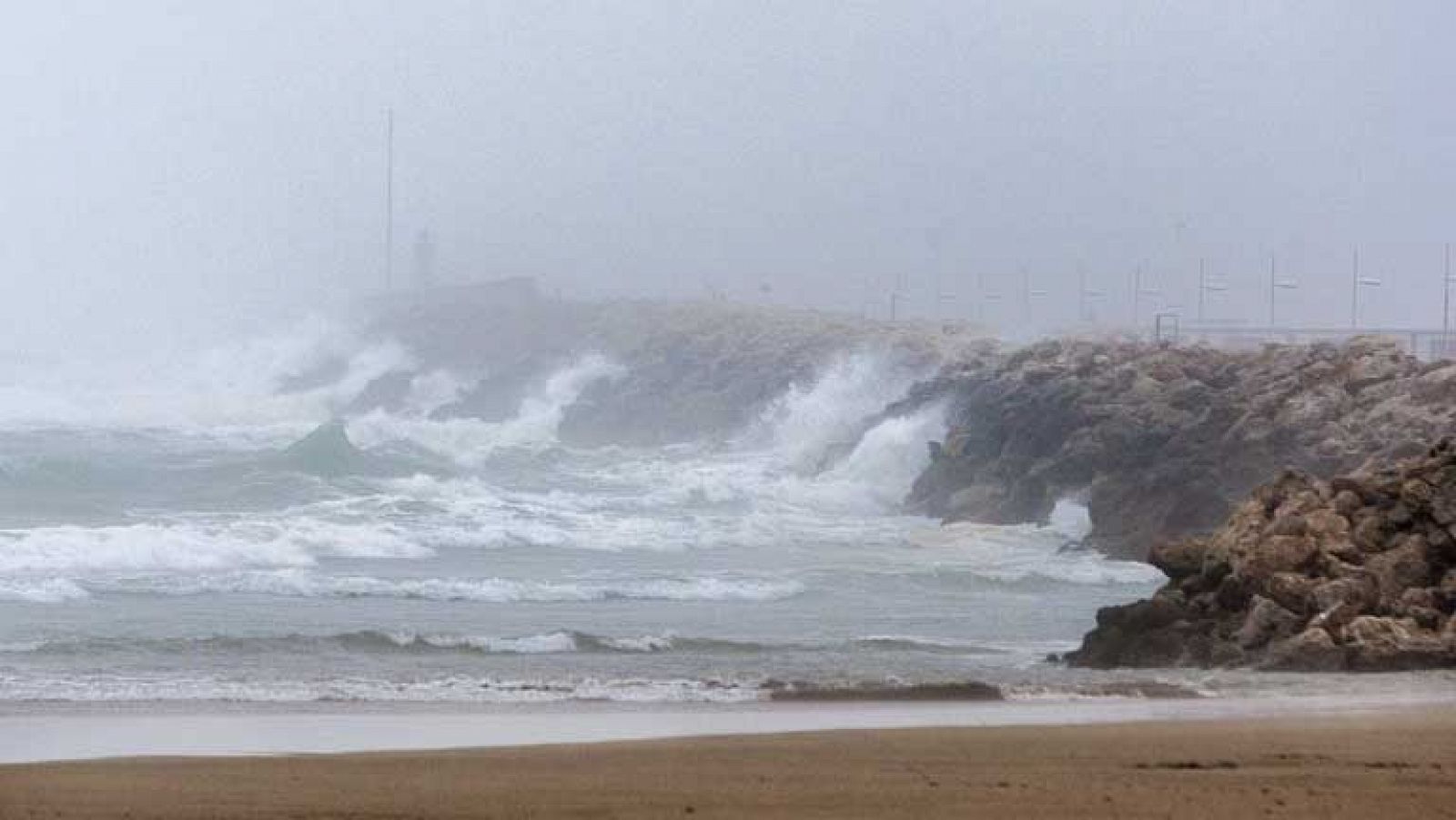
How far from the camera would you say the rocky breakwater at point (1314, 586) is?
11.5m

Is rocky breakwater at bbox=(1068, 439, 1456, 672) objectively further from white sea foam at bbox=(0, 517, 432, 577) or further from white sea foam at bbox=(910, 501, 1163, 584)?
white sea foam at bbox=(0, 517, 432, 577)

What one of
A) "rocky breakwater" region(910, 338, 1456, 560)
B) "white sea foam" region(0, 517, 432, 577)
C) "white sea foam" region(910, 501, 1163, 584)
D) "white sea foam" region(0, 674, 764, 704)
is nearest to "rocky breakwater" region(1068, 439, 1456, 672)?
"white sea foam" region(0, 674, 764, 704)

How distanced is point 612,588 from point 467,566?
2.87 metres

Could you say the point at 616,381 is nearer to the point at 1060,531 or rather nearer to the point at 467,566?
the point at 1060,531

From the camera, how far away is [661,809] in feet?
23.1

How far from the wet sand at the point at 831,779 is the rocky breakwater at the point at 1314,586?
243 cm

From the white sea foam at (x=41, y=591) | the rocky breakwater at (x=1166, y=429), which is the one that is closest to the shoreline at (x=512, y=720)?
the white sea foam at (x=41, y=591)

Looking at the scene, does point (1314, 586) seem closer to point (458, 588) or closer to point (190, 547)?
point (458, 588)

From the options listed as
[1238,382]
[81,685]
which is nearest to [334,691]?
[81,685]

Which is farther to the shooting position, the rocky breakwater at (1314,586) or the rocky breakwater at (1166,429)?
the rocky breakwater at (1166,429)

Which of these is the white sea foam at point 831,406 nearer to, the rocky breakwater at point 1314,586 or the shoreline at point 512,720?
the rocky breakwater at point 1314,586

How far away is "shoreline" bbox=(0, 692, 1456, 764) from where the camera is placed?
28.8 feet

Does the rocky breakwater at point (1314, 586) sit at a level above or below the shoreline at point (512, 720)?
above

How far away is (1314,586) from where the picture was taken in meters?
12.1
